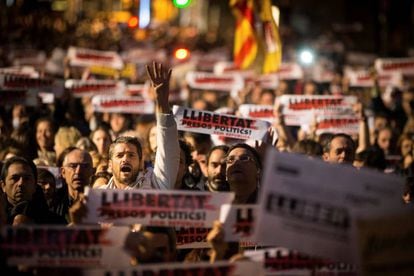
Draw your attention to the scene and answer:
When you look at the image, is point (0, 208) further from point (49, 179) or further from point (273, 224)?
point (49, 179)

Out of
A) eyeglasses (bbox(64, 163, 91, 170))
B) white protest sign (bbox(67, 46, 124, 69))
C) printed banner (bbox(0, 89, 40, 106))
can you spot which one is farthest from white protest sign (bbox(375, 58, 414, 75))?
eyeglasses (bbox(64, 163, 91, 170))

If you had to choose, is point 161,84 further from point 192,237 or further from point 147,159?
point 147,159

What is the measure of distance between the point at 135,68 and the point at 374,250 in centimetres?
1895

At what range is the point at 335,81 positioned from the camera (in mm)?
20266

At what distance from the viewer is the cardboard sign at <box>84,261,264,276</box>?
5.17 meters

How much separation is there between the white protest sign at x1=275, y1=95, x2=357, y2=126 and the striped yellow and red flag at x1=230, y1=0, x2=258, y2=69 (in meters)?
3.94

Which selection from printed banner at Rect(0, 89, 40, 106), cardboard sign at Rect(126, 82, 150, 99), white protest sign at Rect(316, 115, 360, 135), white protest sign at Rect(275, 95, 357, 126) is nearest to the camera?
white protest sign at Rect(316, 115, 360, 135)

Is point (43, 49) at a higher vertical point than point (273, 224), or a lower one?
higher

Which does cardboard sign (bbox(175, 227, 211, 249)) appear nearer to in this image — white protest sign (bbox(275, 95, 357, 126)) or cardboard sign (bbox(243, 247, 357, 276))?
cardboard sign (bbox(243, 247, 357, 276))

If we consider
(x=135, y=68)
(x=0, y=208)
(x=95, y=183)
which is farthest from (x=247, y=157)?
(x=135, y=68)

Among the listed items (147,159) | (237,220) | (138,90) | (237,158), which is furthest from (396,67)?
(237,220)

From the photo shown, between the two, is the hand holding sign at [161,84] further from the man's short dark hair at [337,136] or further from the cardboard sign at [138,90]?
the cardboard sign at [138,90]

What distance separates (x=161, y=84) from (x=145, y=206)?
5.26 feet

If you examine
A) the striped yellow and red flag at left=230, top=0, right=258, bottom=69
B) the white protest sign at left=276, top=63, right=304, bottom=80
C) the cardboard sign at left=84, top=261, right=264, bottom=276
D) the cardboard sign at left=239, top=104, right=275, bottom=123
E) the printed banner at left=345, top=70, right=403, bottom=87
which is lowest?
the cardboard sign at left=84, top=261, right=264, bottom=276
